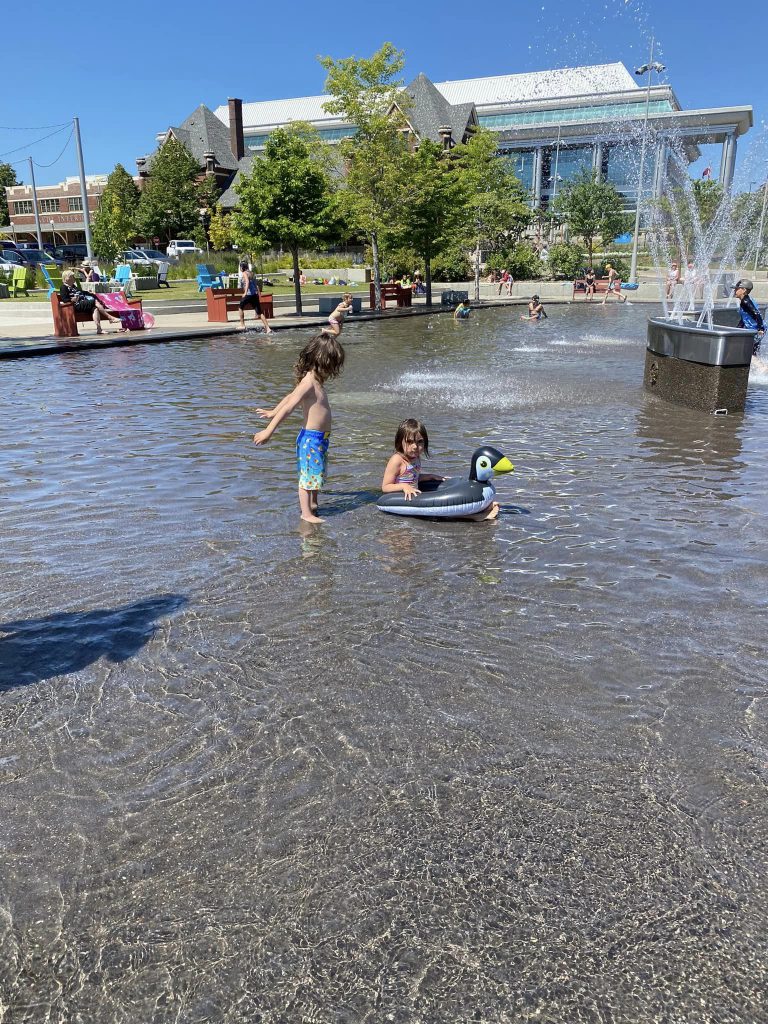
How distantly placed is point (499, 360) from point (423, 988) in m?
17.4

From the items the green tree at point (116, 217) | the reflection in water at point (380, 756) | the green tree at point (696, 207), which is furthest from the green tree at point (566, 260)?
the reflection in water at point (380, 756)

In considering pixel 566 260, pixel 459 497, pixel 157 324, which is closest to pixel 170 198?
pixel 566 260

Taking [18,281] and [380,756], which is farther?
[18,281]

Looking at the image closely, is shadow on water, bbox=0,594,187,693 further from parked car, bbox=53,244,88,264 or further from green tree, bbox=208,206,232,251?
green tree, bbox=208,206,232,251

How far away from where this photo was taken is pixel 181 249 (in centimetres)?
6347

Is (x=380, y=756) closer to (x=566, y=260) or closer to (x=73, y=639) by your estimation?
(x=73, y=639)

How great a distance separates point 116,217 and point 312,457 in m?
64.5

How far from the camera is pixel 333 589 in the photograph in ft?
18.1

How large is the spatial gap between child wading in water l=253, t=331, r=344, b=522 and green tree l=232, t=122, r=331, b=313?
2319 cm

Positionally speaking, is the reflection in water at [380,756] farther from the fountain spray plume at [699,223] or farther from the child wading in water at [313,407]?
the fountain spray plume at [699,223]

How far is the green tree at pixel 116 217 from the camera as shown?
60216 millimetres

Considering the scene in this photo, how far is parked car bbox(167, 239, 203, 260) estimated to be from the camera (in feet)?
204

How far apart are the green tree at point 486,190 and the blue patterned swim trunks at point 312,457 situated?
3828 cm

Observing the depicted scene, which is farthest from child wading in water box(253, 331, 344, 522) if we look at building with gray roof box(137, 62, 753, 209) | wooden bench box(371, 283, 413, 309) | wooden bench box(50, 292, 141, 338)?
building with gray roof box(137, 62, 753, 209)
